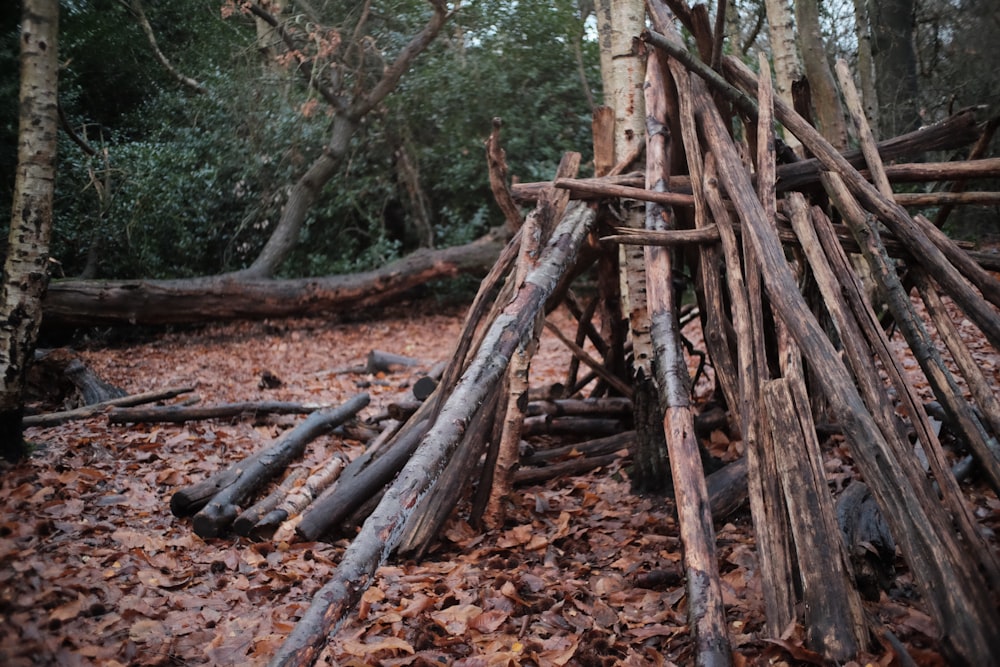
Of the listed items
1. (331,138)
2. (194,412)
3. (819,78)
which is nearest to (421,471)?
(194,412)

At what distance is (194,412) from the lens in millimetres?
5234

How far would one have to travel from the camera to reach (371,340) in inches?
383

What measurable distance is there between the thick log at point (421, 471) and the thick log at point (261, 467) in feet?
4.80

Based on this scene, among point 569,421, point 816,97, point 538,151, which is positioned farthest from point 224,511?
point 538,151

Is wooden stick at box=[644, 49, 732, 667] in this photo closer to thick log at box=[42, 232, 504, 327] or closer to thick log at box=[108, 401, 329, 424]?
thick log at box=[108, 401, 329, 424]

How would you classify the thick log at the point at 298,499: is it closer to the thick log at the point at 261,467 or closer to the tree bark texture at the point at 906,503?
the thick log at the point at 261,467

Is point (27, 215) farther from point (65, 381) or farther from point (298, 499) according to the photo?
point (65, 381)

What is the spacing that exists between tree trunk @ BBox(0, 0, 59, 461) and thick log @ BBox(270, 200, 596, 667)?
3.03 meters

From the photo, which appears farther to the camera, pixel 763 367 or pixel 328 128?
pixel 328 128

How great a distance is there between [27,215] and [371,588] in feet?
10.3

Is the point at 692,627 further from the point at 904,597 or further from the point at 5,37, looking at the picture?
the point at 5,37

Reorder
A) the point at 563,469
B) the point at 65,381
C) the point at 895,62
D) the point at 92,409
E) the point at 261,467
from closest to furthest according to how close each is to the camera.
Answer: the point at 261,467
the point at 563,469
the point at 92,409
the point at 65,381
the point at 895,62

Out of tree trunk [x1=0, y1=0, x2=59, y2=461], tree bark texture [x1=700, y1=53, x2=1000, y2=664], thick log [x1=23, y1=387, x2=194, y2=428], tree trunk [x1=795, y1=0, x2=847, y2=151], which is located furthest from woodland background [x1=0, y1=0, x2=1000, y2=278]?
tree bark texture [x1=700, y1=53, x2=1000, y2=664]

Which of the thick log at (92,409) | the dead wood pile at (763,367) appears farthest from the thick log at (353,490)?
the thick log at (92,409)
